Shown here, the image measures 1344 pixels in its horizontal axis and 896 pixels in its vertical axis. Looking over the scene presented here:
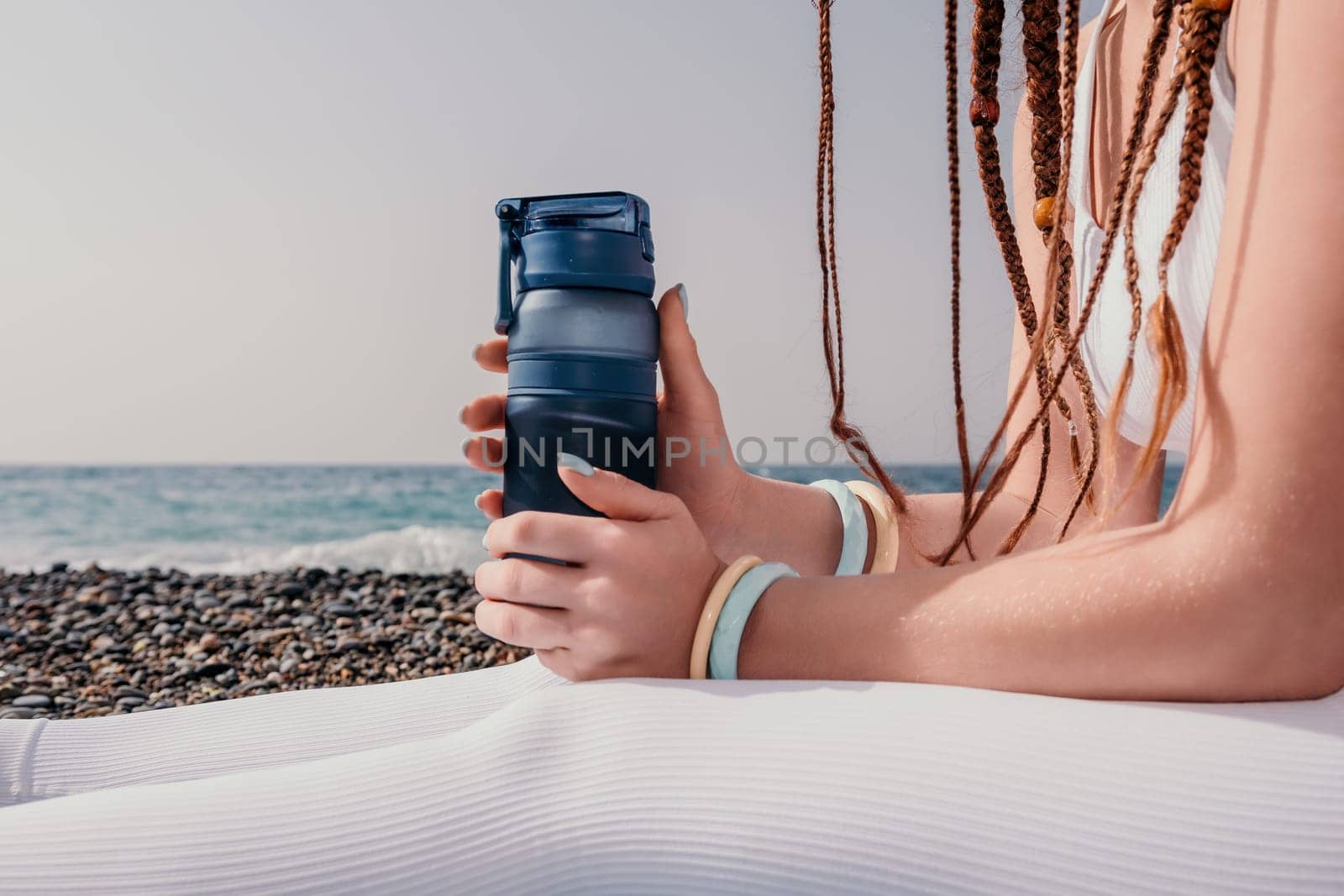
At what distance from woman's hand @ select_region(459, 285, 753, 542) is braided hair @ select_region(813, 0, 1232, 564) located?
0.25 meters

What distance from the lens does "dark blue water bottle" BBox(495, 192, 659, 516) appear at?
1.20 metres

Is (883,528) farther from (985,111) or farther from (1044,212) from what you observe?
(985,111)

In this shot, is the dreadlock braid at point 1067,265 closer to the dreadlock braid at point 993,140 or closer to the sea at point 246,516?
the dreadlock braid at point 993,140

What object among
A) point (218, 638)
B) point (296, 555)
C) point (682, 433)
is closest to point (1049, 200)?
point (682, 433)

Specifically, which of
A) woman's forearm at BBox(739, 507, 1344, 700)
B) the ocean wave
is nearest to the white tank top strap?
woman's forearm at BBox(739, 507, 1344, 700)

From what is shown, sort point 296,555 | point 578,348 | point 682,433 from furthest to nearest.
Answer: point 296,555, point 682,433, point 578,348

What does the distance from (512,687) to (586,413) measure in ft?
1.65

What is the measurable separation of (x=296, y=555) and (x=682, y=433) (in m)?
14.4

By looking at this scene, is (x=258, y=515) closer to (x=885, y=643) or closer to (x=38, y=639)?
(x=38, y=639)

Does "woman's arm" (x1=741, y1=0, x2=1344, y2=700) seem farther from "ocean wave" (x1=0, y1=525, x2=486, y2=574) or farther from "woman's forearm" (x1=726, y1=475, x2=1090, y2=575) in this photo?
"ocean wave" (x1=0, y1=525, x2=486, y2=574)

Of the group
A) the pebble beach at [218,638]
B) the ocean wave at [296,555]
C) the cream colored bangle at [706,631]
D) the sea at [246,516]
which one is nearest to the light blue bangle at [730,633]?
the cream colored bangle at [706,631]

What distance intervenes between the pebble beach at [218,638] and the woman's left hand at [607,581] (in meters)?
3.04

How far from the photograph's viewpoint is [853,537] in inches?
69.8

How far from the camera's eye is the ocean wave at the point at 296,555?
43.2ft
